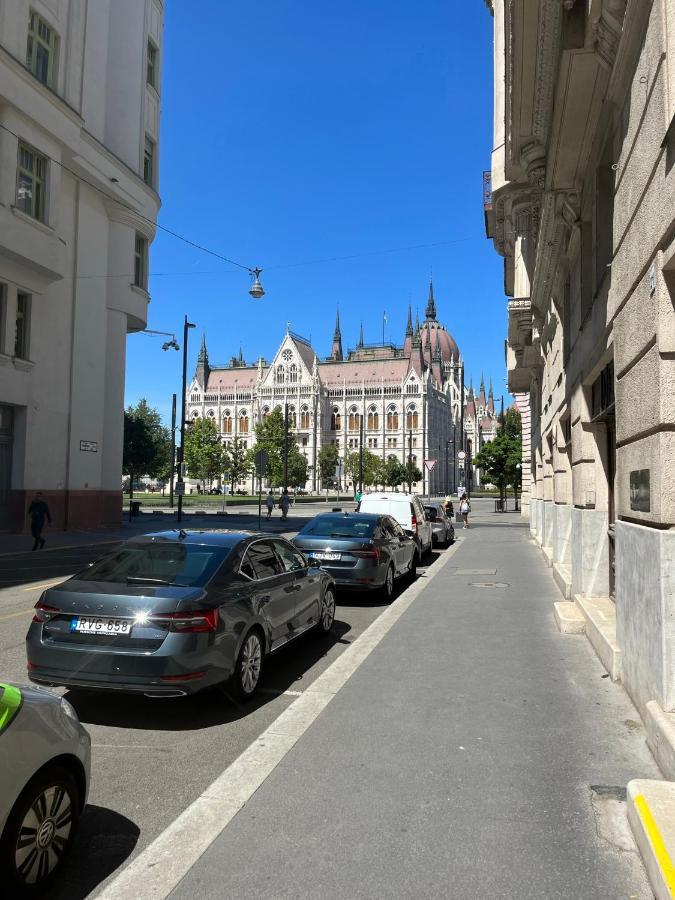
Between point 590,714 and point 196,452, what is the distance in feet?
272

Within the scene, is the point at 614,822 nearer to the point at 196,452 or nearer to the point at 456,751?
the point at 456,751

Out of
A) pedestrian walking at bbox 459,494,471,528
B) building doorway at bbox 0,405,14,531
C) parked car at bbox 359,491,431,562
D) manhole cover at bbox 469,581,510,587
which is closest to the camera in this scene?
manhole cover at bbox 469,581,510,587

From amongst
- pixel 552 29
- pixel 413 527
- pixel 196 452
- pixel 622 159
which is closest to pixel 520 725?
pixel 622 159

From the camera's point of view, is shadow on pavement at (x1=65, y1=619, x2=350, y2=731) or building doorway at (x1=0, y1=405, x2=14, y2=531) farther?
building doorway at (x1=0, y1=405, x2=14, y2=531)

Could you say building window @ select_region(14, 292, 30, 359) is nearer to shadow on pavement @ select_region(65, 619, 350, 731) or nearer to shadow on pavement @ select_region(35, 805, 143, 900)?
shadow on pavement @ select_region(65, 619, 350, 731)

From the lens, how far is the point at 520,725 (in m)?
5.33

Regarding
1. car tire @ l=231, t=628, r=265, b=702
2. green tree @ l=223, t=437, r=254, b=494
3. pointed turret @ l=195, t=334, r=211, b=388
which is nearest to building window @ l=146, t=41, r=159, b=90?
car tire @ l=231, t=628, r=265, b=702

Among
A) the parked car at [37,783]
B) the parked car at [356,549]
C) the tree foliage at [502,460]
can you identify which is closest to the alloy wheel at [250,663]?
the parked car at [37,783]

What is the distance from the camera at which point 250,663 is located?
6.02 m

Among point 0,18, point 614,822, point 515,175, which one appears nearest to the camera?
point 614,822

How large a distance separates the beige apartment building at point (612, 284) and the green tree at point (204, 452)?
76015 millimetres

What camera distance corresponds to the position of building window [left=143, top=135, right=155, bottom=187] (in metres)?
30.9

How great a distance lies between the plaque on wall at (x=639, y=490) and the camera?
4.97 metres

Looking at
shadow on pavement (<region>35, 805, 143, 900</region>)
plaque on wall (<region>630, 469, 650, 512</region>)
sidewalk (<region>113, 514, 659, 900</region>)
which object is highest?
plaque on wall (<region>630, 469, 650, 512</region>)
